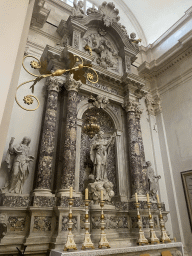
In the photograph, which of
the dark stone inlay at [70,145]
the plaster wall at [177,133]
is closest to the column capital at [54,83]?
the dark stone inlay at [70,145]

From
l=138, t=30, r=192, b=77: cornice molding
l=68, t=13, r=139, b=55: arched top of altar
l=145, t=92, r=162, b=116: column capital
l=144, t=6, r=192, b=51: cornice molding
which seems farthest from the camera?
l=145, t=92, r=162, b=116: column capital

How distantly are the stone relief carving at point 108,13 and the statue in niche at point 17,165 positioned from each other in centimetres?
621

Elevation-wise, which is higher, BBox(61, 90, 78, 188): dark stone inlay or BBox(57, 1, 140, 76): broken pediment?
BBox(57, 1, 140, 76): broken pediment

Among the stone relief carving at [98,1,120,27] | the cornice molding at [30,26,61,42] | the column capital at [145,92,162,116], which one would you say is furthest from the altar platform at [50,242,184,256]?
the stone relief carving at [98,1,120,27]

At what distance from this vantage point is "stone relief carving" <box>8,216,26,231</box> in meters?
4.50

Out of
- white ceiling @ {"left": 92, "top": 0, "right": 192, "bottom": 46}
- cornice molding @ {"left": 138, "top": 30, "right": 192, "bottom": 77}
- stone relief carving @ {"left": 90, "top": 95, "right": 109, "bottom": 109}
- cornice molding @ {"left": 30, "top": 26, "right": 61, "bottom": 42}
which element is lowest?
stone relief carving @ {"left": 90, "top": 95, "right": 109, "bottom": 109}

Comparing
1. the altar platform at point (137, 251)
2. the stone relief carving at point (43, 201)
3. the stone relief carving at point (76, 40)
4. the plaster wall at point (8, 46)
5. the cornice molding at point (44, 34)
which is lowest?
the altar platform at point (137, 251)

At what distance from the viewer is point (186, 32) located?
887 cm

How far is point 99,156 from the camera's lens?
632 centimetres

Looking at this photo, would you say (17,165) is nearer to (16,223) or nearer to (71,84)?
(16,223)

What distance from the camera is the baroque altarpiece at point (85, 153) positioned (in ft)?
15.2

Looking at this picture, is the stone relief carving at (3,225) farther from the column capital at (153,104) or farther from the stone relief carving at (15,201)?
the column capital at (153,104)

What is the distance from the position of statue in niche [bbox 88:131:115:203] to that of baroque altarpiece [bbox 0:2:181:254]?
3 cm

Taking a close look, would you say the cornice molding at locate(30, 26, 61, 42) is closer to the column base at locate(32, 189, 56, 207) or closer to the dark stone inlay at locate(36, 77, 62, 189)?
the dark stone inlay at locate(36, 77, 62, 189)
